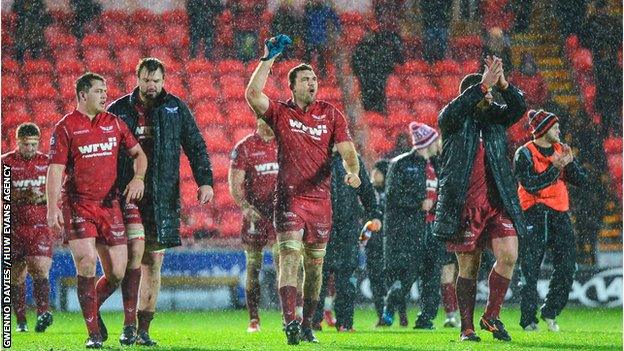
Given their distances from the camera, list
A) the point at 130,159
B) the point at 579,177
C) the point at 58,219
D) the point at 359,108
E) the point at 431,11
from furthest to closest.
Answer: the point at 431,11 → the point at 359,108 → the point at 579,177 → the point at 130,159 → the point at 58,219

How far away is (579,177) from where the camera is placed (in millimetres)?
8266

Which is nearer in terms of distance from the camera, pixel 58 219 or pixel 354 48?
pixel 58 219

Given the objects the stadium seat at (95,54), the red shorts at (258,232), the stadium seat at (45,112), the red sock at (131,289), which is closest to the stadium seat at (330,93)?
the stadium seat at (95,54)

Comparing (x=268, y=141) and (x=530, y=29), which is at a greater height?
(x=530, y=29)

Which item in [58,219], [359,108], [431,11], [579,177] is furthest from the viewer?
[431,11]

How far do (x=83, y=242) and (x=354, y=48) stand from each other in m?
8.49

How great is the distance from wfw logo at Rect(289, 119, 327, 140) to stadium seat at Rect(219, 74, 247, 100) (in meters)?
7.03

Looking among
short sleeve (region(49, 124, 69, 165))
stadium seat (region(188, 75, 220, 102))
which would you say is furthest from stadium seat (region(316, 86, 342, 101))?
short sleeve (region(49, 124, 69, 165))

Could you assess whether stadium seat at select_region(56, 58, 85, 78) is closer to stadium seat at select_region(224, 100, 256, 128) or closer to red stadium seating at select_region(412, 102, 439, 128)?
stadium seat at select_region(224, 100, 256, 128)

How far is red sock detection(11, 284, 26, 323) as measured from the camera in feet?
28.2

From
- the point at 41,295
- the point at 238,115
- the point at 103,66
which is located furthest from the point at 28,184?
the point at 103,66

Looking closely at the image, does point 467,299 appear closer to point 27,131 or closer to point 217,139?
point 27,131

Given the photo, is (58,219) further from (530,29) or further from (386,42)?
(530,29)

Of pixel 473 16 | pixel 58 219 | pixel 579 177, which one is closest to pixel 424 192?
pixel 579 177
